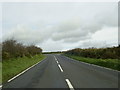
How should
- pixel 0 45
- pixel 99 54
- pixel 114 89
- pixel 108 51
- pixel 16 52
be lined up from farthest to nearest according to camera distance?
1. pixel 99 54
2. pixel 108 51
3. pixel 16 52
4. pixel 0 45
5. pixel 114 89

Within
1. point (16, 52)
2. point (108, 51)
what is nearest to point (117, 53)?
point (108, 51)

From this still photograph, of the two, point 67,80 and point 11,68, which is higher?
point 67,80

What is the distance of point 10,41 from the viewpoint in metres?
30.4

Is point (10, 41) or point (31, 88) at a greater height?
point (10, 41)

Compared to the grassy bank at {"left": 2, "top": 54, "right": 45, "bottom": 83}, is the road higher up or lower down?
higher up

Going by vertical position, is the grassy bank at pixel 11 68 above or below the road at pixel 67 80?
below

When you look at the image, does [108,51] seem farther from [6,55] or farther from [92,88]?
[92,88]

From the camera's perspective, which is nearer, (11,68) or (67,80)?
(67,80)

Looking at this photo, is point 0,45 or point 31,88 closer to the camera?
point 31,88

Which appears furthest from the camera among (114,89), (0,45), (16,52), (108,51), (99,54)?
(99,54)

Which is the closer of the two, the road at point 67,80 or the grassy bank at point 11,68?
the road at point 67,80

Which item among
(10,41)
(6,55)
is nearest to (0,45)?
(6,55)

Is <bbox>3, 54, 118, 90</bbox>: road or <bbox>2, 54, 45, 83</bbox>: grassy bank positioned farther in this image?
<bbox>2, 54, 45, 83</bbox>: grassy bank

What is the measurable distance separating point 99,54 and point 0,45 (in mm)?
21067
